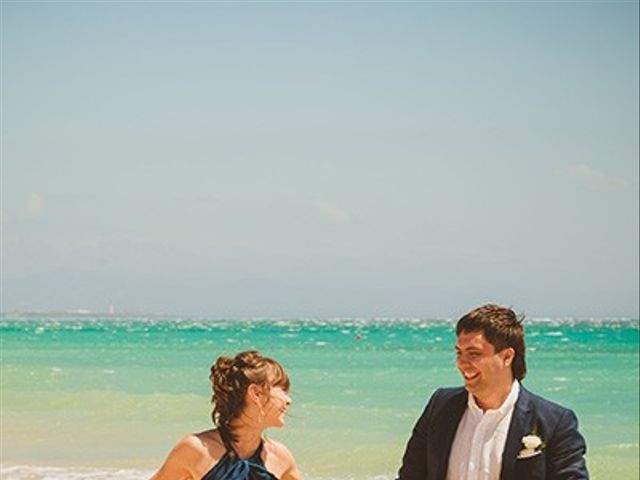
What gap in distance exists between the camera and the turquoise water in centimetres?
1152

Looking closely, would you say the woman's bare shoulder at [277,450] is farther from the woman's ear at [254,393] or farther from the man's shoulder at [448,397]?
the man's shoulder at [448,397]

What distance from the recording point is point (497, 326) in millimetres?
3994

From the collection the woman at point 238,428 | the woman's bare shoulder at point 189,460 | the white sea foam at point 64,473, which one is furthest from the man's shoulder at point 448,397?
the white sea foam at point 64,473

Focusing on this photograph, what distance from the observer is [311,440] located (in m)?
12.6

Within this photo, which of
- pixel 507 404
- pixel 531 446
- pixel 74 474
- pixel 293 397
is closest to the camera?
pixel 531 446

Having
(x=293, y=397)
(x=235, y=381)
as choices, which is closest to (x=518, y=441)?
(x=235, y=381)

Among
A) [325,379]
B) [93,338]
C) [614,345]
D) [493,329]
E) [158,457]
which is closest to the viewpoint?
[493,329]

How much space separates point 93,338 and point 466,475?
24.9 metres

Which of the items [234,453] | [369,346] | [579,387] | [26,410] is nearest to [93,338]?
[369,346]

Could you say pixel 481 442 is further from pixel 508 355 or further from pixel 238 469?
pixel 238 469

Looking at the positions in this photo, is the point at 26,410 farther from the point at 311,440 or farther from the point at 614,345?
the point at 614,345

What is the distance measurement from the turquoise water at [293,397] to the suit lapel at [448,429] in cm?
574

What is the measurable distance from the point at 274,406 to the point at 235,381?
12 cm

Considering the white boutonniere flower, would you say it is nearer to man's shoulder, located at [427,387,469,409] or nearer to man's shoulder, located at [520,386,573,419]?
man's shoulder, located at [520,386,573,419]
